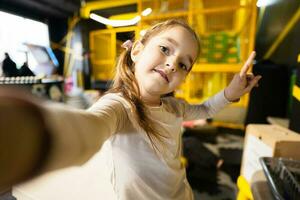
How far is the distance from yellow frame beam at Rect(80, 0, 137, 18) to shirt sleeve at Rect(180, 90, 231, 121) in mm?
318

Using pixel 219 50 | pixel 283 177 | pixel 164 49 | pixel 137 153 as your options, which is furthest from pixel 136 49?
pixel 219 50

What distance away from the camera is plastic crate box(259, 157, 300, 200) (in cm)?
37

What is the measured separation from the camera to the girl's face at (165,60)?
1.07 feet

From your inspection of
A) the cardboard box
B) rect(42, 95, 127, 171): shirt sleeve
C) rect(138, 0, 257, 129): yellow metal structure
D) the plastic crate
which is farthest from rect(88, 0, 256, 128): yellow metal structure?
rect(42, 95, 127, 171): shirt sleeve

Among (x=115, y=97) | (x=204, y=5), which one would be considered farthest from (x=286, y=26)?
(x=115, y=97)

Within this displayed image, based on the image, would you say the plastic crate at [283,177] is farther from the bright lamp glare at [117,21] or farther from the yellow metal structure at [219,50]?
the yellow metal structure at [219,50]

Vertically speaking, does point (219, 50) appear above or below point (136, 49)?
above

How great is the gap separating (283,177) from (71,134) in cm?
50

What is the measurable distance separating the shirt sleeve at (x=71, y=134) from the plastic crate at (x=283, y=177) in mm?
384

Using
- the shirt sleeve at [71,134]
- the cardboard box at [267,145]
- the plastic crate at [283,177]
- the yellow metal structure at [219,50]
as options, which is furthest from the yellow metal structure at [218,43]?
the shirt sleeve at [71,134]

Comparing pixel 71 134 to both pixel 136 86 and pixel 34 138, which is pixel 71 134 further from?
pixel 136 86

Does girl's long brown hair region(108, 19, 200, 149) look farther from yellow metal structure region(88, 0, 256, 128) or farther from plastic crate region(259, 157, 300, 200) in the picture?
yellow metal structure region(88, 0, 256, 128)

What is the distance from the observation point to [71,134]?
15cm

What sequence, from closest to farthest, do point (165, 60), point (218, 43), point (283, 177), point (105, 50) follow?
1. point (165, 60)
2. point (283, 177)
3. point (105, 50)
4. point (218, 43)
